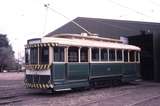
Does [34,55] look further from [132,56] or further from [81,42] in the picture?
[132,56]

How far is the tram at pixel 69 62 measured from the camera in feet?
59.6

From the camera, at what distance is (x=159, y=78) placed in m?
30.0

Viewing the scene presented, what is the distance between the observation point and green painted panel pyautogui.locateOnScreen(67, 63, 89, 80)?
18891 mm

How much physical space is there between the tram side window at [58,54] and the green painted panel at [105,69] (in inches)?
115

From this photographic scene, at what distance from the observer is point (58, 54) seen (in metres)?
18.4

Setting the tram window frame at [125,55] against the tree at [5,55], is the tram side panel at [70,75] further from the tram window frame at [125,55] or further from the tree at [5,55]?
the tree at [5,55]

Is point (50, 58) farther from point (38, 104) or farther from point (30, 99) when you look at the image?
point (38, 104)

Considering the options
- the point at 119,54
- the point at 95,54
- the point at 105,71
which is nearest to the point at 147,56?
the point at 119,54

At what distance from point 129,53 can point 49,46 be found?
9.02 metres

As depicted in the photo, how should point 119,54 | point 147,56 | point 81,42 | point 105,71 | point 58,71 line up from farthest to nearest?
point 147,56, point 119,54, point 105,71, point 81,42, point 58,71

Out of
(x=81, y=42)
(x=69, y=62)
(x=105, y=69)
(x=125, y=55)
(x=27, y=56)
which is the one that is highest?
(x=81, y=42)

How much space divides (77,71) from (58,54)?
1.73 m

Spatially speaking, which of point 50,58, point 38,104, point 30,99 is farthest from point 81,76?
point 38,104

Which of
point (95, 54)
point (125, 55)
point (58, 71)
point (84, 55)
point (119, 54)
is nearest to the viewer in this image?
point (58, 71)
